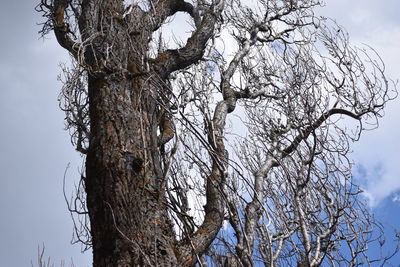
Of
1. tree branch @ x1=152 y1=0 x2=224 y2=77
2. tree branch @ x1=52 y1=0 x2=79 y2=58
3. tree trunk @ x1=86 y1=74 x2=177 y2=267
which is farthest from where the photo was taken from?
tree branch @ x1=152 y1=0 x2=224 y2=77

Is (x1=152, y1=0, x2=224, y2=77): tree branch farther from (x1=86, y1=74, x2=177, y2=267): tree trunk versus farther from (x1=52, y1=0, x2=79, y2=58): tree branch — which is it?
(x1=52, y1=0, x2=79, y2=58): tree branch

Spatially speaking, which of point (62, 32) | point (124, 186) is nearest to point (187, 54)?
point (62, 32)

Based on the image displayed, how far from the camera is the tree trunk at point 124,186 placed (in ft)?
8.27

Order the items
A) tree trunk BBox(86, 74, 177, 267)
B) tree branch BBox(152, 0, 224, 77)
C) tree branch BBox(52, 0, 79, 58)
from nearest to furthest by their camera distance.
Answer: tree trunk BBox(86, 74, 177, 267)
tree branch BBox(52, 0, 79, 58)
tree branch BBox(152, 0, 224, 77)

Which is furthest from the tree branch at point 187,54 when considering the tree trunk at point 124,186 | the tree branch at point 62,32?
the tree branch at point 62,32

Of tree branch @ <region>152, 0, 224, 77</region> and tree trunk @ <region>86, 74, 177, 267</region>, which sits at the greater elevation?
tree branch @ <region>152, 0, 224, 77</region>

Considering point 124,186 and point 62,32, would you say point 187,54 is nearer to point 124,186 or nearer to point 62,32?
point 62,32

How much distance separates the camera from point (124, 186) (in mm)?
2699

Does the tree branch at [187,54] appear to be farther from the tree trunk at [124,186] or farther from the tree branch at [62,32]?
the tree branch at [62,32]

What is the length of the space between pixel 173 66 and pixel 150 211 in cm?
153

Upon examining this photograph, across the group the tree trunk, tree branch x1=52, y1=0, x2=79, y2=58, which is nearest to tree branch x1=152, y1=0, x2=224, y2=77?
the tree trunk

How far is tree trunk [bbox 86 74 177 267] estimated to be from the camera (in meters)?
2.52

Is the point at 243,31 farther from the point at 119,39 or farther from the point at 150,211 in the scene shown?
the point at 150,211

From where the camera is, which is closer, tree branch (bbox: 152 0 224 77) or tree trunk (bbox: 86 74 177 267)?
tree trunk (bbox: 86 74 177 267)
